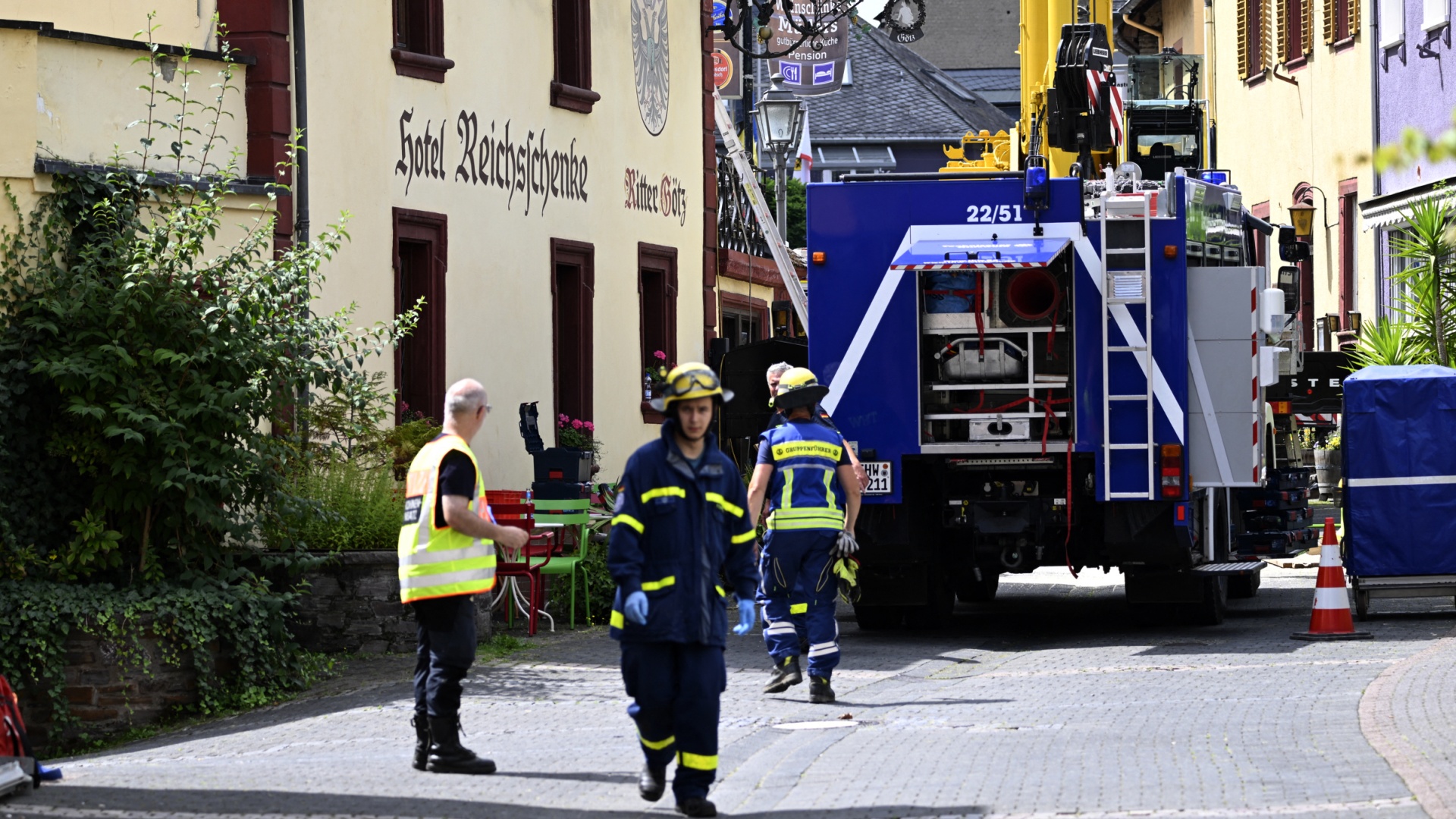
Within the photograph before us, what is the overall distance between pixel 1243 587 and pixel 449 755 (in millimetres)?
10462

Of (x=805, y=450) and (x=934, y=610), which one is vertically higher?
(x=805, y=450)

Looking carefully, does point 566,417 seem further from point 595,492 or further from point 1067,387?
point 1067,387

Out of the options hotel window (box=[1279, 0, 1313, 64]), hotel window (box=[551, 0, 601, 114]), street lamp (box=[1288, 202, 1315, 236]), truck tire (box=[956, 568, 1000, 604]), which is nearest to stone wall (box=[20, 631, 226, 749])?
truck tire (box=[956, 568, 1000, 604])

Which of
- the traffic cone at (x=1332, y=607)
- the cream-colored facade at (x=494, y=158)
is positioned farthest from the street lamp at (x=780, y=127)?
the traffic cone at (x=1332, y=607)

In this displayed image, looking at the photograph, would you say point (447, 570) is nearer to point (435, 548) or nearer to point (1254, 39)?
point (435, 548)

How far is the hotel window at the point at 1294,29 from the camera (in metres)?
30.6

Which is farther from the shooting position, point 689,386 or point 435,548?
point 435,548

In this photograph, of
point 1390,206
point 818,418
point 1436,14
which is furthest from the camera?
point 1390,206

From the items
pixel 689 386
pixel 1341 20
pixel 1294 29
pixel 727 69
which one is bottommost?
pixel 689 386

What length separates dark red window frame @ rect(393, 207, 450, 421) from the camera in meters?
16.9

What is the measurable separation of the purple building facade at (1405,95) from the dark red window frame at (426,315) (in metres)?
11.6

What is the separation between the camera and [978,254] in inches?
545

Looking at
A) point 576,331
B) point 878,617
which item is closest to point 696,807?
point 878,617

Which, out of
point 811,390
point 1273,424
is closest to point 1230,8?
point 1273,424
